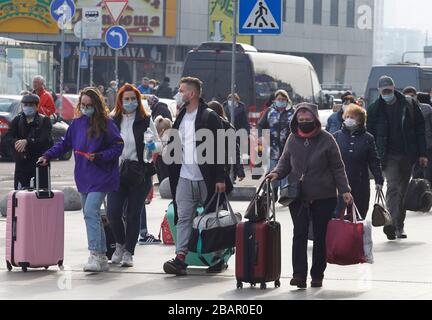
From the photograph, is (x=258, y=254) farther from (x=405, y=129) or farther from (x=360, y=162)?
(x=405, y=129)

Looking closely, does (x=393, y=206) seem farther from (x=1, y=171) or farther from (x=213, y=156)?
(x=1, y=171)

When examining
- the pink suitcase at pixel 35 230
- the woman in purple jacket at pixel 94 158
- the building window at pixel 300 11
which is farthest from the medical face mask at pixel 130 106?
the building window at pixel 300 11

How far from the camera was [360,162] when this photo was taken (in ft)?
46.1

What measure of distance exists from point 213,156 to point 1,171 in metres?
15.6

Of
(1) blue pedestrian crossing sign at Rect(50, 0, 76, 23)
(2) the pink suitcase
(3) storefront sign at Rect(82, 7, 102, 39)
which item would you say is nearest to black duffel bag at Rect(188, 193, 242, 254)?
(2) the pink suitcase

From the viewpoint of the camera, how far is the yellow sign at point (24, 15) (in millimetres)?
70375

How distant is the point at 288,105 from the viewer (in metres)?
20.4

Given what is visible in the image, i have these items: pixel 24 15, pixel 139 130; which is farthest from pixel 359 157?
pixel 24 15

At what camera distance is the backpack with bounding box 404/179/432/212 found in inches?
641

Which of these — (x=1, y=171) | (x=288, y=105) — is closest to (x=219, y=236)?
(x=288, y=105)

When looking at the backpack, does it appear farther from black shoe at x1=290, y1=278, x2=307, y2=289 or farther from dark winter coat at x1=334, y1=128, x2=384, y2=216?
black shoe at x1=290, y1=278, x2=307, y2=289

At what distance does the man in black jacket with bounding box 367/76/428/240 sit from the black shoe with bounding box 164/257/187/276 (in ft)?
13.3

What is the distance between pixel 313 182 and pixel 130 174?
7.01 ft

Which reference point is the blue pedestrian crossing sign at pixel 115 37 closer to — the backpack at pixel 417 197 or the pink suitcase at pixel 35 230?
the backpack at pixel 417 197
